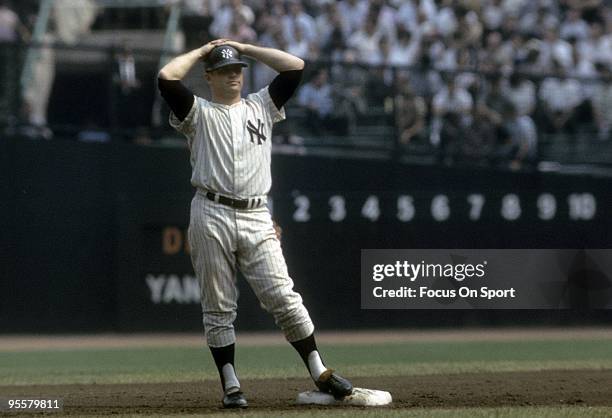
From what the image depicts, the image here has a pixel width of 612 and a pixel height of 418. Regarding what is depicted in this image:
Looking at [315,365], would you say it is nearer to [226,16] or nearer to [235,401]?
[235,401]

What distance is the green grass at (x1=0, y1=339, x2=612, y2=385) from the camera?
10336mm

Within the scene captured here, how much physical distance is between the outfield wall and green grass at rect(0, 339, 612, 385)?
1.63m

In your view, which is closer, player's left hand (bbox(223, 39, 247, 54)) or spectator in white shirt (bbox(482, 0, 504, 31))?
player's left hand (bbox(223, 39, 247, 54))

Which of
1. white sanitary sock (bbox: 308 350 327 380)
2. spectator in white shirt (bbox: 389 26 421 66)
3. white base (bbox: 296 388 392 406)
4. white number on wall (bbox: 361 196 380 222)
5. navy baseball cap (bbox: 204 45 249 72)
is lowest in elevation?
white base (bbox: 296 388 392 406)

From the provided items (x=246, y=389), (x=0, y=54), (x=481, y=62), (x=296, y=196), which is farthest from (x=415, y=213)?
(x=246, y=389)

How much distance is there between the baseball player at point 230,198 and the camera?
734 centimetres

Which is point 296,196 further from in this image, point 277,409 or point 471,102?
point 277,409

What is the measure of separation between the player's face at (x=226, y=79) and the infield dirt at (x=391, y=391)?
189cm

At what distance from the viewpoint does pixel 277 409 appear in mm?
7371

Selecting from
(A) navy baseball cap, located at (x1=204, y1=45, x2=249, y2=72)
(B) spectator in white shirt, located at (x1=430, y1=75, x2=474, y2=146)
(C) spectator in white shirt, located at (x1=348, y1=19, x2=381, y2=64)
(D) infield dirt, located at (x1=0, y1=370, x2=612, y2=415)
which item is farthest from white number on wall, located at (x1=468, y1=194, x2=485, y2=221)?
(A) navy baseball cap, located at (x1=204, y1=45, x2=249, y2=72)

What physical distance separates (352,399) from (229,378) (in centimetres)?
74

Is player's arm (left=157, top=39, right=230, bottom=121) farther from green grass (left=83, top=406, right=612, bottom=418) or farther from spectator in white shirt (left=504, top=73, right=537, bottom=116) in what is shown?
spectator in white shirt (left=504, top=73, right=537, bottom=116)

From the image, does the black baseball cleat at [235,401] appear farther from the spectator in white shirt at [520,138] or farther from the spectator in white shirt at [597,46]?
the spectator in white shirt at [597,46]

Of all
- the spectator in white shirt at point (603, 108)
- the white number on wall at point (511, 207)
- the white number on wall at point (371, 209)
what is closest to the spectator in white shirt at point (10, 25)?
the white number on wall at point (371, 209)
